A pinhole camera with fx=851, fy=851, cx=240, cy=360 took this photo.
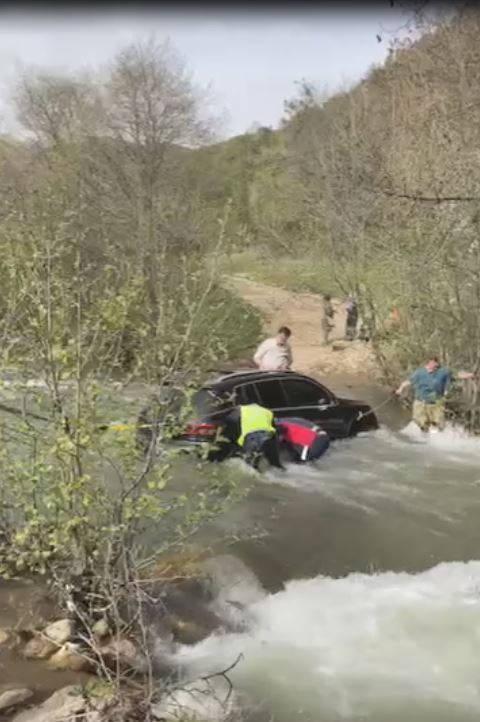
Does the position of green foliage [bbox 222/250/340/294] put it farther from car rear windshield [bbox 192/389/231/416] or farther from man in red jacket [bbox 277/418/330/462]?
man in red jacket [bbox 277/418/330/462]

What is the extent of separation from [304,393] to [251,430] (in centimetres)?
253

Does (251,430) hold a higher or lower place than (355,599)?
Answer: higher

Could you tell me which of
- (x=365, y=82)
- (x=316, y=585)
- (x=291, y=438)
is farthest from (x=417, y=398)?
(x=365, y=82)

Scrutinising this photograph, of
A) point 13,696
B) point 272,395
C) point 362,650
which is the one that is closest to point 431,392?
point 272,395

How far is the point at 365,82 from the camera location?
103 feet

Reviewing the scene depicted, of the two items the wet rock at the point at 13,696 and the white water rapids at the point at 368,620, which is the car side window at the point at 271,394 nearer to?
the white water rapids at the point at 368,620

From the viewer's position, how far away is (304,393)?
1372 cm

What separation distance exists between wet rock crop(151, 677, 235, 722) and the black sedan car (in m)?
4.35

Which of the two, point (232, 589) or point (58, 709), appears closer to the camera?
point (58, 709)

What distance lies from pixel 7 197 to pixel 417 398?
29.2 ft

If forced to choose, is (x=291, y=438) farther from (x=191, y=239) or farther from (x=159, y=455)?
(x=191, y=239)

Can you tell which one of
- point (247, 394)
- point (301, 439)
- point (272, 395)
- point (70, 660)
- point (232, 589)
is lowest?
point (232, 589)

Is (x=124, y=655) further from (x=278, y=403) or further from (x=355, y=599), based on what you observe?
(x=278, y=403)

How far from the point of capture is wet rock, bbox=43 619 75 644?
712cm
